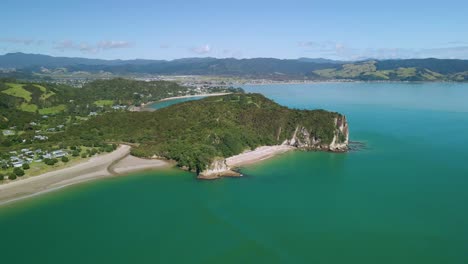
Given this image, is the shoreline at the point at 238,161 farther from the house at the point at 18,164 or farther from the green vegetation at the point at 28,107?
the green vegetation at the point at 28,107

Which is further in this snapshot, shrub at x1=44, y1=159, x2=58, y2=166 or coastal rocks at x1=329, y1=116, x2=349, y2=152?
coastal rocks at x1=329, y1=116, x2=349, y2=152

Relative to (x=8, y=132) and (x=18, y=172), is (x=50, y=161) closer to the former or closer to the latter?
(x=18, y=172)

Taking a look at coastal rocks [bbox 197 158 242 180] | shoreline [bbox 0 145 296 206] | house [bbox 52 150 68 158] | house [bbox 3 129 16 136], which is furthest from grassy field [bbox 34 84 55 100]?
coastal rocks [bbox 197 158 242 180]

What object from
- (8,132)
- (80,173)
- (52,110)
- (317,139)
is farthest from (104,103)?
(317,139)

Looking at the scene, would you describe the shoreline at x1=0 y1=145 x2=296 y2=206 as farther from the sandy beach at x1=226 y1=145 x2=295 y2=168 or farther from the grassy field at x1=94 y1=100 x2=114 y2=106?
the grassy field at x1=94 y1=100 x2=114 y2=106

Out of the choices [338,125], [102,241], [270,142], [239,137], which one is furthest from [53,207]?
[338,125]

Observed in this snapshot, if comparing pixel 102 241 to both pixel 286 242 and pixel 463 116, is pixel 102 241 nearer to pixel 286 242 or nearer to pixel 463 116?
pixel 286 242
